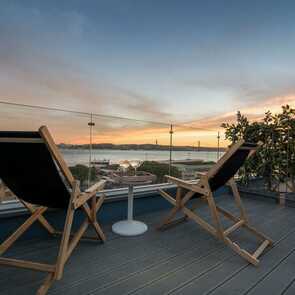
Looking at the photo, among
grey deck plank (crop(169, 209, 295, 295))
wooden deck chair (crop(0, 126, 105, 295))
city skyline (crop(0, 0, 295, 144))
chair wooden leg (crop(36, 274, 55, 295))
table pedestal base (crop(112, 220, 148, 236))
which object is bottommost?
grey deck plank (crop(169, 209, 295, 295))

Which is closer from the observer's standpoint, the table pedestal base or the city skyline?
the table pedestal base

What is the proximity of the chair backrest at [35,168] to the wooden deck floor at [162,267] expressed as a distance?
1.77 ft

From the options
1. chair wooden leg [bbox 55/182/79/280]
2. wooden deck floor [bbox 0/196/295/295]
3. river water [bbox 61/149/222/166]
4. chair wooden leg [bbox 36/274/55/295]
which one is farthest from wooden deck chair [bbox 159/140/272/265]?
chair wooden leg [bbox 36/274/55/295]

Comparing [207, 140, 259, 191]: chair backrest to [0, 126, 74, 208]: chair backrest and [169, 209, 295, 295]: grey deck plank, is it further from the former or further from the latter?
[0, 126, 74, 208]: chair backrest

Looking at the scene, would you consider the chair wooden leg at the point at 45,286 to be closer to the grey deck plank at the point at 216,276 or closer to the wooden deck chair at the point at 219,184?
the grey deck plank at the point at 216,276

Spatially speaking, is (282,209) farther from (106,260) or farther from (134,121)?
(106,260)

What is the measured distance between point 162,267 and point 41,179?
1.16 m

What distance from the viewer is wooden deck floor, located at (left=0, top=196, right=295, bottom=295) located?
58.5 inches

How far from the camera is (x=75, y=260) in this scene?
6.00 ft

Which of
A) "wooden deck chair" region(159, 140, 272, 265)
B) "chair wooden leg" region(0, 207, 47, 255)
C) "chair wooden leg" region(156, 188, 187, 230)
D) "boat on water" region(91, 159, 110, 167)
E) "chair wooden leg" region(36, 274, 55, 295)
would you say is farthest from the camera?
"boat on water" region(91, 159, 110, 167)

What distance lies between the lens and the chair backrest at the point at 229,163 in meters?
2.00

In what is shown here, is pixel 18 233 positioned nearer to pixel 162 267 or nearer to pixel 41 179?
pixel 41 179

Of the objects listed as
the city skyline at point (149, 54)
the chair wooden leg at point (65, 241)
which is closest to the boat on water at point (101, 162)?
the city skyline at point (149, 54)

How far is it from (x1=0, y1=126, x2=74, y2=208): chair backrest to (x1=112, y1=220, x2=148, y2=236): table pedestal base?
95cm
